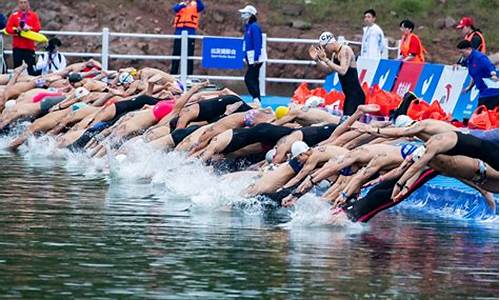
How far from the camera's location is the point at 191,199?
1956cm

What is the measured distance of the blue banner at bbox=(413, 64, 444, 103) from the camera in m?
27.5

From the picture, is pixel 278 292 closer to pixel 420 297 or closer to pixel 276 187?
pixel 420 297

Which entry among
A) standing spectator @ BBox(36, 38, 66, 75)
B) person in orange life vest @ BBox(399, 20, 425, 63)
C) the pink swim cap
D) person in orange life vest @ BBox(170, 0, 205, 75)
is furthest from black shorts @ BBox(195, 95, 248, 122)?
person in orange life vest @ BBox(170, 0, 205, 75)

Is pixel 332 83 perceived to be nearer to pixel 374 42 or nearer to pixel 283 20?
pixel 374 42

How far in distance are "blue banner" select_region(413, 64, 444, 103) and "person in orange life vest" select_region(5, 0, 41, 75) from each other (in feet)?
31.1

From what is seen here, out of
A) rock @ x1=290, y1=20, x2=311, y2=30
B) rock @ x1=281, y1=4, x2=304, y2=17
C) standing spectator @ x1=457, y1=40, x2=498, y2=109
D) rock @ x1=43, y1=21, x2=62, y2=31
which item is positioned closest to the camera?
standing spectator @ x1=457, y1=40, x2=498, y2=109

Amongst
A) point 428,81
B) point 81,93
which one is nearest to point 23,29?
point 81,93

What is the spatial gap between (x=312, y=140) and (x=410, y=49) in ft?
36.8

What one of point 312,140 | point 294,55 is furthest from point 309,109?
point 294,55

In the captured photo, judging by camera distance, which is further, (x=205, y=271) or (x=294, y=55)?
(x=294, y=55)

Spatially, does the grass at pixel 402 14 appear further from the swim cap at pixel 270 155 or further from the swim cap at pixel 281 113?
the swim cap at pixel 270 155

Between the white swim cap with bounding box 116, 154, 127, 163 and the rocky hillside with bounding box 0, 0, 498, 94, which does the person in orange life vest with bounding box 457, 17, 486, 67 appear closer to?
the white swim cap with bounding box 116, 154, 127, 163

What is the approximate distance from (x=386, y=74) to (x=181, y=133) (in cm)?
841

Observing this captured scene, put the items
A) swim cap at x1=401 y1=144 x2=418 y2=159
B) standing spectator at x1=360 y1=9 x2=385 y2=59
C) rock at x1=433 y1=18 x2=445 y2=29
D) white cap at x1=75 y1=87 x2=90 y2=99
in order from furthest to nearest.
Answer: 1. rock at x1=433 y1=18 x2=445 y2=29
2. standing spectator at x1=360 y1=9 x2=385 y2=59
3. white cap at x1=75 y1=87 x2=90 y2=99
4. swim cap at x1=401 y1=144 x2=418 y2=159
